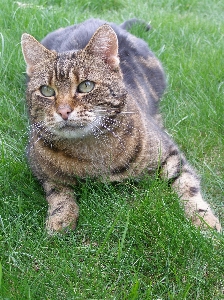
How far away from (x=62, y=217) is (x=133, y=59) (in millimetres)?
1678

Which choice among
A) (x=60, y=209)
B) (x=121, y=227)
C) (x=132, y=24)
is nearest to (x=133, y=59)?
(x=132, y=24)

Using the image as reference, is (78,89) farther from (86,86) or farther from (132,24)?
(132,24)

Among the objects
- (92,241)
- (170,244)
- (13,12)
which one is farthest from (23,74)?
(170,244)

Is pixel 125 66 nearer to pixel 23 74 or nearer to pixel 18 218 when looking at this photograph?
pixel 23 74

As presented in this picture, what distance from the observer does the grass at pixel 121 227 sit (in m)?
1.79

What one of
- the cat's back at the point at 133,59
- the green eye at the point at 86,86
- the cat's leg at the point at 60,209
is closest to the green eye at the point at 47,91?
the green eye at the point at 86,86

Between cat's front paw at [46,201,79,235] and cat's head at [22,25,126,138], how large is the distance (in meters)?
0.37

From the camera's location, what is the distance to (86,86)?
220 cm

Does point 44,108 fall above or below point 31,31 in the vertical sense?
above

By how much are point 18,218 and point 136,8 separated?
410 cm

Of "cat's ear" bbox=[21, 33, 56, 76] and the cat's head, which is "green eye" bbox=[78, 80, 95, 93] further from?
"cat's ear" bbox=[21, 33, 56, 76]

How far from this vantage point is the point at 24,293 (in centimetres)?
169

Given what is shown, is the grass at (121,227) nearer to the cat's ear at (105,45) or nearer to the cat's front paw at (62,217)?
the cat's front paw at (62,217)

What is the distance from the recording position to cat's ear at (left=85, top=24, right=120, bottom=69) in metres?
2.25
